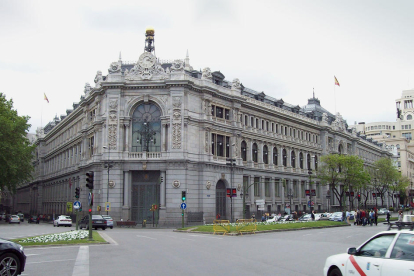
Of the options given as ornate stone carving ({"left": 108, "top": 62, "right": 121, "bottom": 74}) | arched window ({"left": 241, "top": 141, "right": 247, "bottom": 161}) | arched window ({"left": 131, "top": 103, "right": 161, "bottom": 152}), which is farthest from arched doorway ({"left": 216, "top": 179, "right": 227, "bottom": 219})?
ornate stone carving ({"left": 108, "top": 62, "right": 121, "bottom": 74})

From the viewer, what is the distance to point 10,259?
13.0m

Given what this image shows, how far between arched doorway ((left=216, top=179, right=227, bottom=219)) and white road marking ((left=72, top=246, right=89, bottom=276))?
38.9 metres

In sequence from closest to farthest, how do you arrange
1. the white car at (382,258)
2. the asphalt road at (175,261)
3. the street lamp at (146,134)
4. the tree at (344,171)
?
the white car at (382,258)
the asphalt road at (175,261)
the street lamp at (146,134)
the tree at (344,171)

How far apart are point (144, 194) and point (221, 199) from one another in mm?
11176

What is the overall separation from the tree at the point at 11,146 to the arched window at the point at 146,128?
19.4 metres

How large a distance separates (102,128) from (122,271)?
44943 millimetres

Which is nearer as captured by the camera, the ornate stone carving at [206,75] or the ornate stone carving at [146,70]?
the ornate stone carving at [146,70]

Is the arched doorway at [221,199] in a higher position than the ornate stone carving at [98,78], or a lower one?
lower

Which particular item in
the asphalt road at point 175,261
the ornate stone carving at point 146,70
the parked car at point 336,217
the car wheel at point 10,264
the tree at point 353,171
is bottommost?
the parked car at point 336,217

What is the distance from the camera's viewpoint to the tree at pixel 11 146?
206ft

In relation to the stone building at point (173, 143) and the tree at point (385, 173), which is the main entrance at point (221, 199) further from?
the tree at point (385, 173)

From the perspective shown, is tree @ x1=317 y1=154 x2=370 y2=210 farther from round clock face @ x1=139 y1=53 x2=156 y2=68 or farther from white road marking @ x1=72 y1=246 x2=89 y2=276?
white road marking @ x1=72 y1=246 x2=89 y2=276

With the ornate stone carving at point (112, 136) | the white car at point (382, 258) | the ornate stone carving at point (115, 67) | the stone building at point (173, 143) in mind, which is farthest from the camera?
the ornate stone carving at point (115, 67)

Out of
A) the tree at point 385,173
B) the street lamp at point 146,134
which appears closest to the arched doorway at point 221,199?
the street lamp at point 146,134
